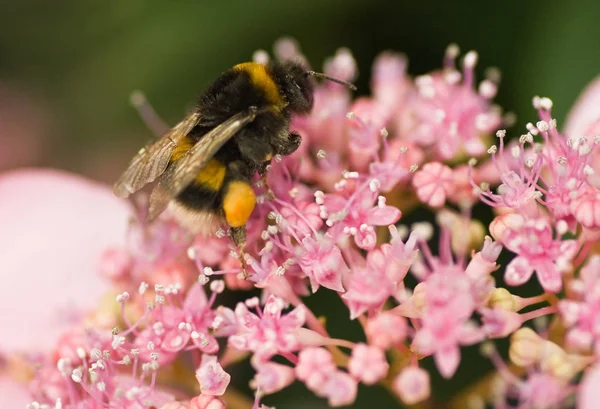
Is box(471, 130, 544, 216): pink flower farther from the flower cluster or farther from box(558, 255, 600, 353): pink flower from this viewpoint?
box(558, 255, 600, 353): pink flower

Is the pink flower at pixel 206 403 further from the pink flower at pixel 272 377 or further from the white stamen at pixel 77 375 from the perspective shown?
the white stamen at pixel 77 375

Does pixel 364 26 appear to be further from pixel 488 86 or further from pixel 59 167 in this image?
pixel 59 167

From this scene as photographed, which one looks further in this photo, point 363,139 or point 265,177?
point 363,139

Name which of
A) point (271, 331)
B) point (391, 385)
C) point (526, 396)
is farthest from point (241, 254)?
point (526, 396)

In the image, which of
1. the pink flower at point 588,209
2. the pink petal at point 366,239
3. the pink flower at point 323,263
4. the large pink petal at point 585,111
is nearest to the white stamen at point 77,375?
the pink flower at point 323,263

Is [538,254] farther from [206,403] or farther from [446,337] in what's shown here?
[206,403]

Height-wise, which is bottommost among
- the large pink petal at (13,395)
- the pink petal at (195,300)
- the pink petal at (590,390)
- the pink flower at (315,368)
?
the pink petal at (590,390)

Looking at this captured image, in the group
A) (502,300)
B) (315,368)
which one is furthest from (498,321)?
(315,368)
